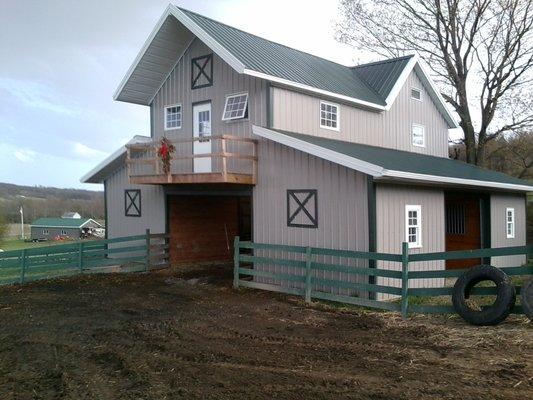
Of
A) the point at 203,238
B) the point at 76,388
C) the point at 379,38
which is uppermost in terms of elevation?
the point at 379,38

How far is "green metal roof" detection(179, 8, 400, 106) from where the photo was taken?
1511 centimetres

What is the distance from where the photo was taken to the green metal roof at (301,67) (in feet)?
49.6

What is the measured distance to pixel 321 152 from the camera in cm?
1191

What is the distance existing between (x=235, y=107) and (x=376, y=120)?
5.89 metres

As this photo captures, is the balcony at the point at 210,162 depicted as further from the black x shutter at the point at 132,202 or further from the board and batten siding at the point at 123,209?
the black x shutter at the point at 132,202

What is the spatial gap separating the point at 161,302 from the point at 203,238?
24.7 ft

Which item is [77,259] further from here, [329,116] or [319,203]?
[329,116]

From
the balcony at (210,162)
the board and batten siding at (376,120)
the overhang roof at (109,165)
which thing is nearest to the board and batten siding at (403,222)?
the balcony at (210,162)

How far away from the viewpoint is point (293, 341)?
7.79m

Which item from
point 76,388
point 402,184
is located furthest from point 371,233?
point 76,388

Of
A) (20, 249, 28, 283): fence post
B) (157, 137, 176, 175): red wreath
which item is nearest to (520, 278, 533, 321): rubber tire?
(157, 137, 176, 175): red wreath

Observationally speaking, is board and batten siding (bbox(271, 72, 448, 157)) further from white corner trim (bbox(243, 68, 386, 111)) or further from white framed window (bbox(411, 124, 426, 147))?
white corner trim (bbox(243, 68, 386, 111))

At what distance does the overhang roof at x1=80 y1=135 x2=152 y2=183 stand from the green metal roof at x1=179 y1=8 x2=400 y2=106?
4727 mm

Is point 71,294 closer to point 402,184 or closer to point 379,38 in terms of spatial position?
point 402,184
